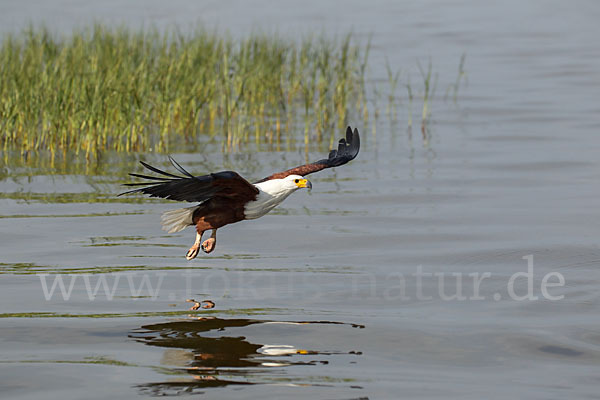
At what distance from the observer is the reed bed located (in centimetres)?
1330

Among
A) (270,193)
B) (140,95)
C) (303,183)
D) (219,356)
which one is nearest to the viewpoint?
(219,356)

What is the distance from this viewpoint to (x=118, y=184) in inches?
478

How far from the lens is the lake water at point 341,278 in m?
5.81

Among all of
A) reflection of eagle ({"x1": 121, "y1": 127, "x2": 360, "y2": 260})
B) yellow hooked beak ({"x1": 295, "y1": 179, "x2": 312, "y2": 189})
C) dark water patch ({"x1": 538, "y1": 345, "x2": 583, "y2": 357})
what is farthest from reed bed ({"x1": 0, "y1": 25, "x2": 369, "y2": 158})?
dark water patch ({"x1": 538, "y1": 345, "x2": 583, "y2": 357})

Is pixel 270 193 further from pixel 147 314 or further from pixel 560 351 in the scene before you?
pixel 560 351

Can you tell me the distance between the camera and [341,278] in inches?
318

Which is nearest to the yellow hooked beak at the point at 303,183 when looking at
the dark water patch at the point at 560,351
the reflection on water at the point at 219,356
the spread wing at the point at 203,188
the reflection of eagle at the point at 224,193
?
the reflection of eagle at the point at 224,193

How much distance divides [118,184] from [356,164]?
128 inches

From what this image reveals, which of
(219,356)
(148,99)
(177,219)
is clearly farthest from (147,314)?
(148,99)

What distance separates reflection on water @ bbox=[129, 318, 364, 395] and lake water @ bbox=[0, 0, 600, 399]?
19mm

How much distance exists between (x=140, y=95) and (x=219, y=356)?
8.12 meters

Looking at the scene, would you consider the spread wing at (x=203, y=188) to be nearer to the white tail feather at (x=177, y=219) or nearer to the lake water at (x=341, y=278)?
the white tail feather at (x=177, y=219)

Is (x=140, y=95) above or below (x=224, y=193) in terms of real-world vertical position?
above

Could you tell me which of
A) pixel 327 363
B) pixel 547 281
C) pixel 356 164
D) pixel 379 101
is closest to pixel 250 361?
pixel 327 363
